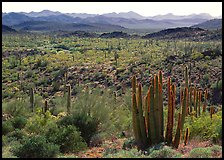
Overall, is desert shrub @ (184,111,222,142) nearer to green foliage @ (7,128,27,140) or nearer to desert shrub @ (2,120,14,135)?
green foliage @ (7,128,27,140)

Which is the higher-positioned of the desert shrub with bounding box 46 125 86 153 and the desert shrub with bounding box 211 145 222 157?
the desert shrub with bounding box 211 145 222 157

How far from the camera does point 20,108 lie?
2045 centimetres

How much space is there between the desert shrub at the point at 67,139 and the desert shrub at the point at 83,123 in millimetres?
1405

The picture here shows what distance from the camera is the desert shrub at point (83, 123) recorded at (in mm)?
15016

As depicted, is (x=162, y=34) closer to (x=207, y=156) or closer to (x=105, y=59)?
(x=105, y=59)

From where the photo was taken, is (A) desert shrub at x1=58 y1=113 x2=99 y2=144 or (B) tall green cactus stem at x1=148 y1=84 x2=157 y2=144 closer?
(B) tall green cactus stem at x1=148 y1=84 x2=157 y2=144

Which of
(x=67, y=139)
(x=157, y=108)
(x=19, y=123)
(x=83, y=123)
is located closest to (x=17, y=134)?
(x=19, y=123)

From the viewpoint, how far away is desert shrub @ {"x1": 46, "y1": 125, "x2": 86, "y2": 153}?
1312 centimetres

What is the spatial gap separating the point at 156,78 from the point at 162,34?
10017 centimetres

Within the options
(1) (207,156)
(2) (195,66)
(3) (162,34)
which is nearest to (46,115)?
(1) (207,156)

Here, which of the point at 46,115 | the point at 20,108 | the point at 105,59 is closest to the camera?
the point at 46,115

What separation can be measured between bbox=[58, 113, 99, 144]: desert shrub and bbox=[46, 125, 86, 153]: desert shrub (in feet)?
4.61

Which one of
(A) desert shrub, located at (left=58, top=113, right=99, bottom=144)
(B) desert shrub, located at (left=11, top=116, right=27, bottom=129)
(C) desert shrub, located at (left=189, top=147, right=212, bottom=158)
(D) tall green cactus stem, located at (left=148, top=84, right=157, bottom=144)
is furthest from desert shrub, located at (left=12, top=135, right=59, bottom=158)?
(B) desert shrub, located at (left=11, top=116, right=27, bottom=129)

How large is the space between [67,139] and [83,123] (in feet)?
6.77
